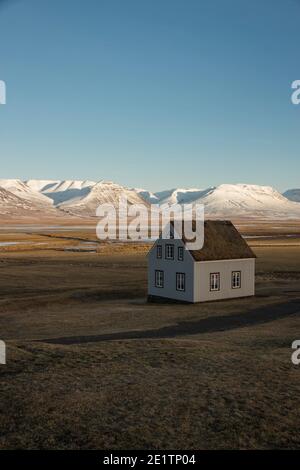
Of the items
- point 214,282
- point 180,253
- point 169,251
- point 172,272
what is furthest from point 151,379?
point 169,251

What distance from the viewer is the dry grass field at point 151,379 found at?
12.4 metres

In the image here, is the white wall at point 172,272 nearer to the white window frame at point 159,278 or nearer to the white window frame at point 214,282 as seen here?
the white window frame at point 159,278

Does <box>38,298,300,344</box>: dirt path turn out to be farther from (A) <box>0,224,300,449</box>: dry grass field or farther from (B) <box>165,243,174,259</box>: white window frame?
(B) <box>165,243,174,259</box>: white window frame

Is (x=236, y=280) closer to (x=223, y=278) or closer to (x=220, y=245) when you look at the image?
(x=223, y=278)

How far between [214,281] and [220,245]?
11.1 feet

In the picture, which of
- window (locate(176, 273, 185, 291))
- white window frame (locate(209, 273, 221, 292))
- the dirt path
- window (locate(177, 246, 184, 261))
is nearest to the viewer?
the dirt path

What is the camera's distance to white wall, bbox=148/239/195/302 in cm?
4016

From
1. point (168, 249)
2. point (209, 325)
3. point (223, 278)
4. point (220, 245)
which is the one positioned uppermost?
point (220, 245)

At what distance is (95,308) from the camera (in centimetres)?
3809

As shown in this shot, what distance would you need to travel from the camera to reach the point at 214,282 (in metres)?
41.3

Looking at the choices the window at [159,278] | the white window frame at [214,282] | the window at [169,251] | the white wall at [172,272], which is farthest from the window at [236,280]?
the window at [159,278]

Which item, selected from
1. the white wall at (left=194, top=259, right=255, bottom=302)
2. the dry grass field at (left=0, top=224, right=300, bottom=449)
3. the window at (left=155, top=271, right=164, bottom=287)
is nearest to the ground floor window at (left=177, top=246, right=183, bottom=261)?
the white wall at (left=194, top=259, right=255, bottom=302)

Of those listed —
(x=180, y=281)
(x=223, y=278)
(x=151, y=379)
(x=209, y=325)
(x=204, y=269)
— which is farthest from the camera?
(x=223, y=278)
